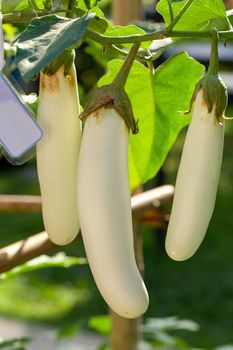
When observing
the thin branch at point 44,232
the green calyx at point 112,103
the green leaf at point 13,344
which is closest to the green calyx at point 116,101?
the green calyx at point 112,103

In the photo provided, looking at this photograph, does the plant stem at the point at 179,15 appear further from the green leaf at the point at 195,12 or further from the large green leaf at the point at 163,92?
the large green leaf at the point at 163,92

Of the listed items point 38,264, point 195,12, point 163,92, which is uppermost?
point 195,12

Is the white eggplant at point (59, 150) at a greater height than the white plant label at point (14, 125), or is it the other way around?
the white plant label at point (14, 125)

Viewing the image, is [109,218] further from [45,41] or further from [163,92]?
[163,92]

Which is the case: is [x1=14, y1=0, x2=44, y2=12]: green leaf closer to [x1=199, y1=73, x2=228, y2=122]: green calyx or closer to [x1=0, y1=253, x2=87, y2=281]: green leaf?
[x1=199, y1=73, x2=228, y2=122]: green calyx

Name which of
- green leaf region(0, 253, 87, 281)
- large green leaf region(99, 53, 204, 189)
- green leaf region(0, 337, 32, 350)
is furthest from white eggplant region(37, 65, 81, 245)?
green leaf region(0, 337, 32, 350)

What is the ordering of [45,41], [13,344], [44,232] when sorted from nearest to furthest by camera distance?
[45,41], [44,232], [13,344]

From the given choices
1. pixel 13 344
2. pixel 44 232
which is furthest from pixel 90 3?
pixel 13 344
